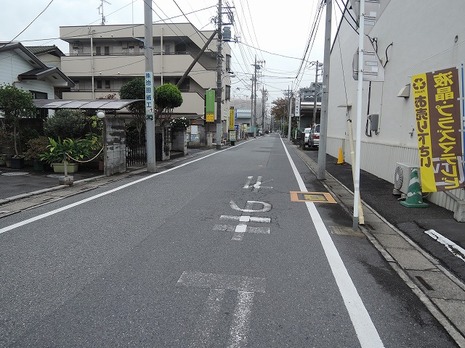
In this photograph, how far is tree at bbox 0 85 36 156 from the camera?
38.6 feet

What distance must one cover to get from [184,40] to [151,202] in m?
32.3

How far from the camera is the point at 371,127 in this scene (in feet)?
42.7

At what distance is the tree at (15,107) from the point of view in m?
11.8

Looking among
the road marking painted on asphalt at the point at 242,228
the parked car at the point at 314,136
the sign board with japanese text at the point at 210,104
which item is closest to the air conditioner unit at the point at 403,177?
the road marking painted on asphalt at the point at 242,228

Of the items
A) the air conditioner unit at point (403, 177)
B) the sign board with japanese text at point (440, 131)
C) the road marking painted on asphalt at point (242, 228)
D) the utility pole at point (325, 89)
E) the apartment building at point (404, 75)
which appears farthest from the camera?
→ the utility pole at point (325, 89)

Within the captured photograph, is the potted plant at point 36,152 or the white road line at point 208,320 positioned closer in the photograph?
the white road line at point 208,320

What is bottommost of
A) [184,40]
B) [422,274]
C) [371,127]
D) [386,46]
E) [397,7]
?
[422,274]

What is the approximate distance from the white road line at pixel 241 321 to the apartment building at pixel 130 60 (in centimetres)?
3160

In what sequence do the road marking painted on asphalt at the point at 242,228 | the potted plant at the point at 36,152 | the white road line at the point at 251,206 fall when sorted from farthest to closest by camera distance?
the potted plant at the point at 36,152, the white road line at the point at 251,206, the road marking painted on asphalt at the point at 242,228

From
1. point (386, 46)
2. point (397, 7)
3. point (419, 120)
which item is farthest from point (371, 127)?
point (419, 120)

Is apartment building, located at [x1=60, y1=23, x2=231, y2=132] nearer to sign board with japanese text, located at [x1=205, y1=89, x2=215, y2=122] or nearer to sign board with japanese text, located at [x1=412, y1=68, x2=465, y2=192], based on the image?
sign board with japanese text, located at [x1=205, y1=89, x2=215, y2=122]

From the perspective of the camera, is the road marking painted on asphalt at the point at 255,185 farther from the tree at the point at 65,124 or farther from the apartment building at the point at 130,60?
the apartment building at the point at 130,60

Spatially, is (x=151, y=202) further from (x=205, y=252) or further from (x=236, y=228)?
(x=205, y=252)

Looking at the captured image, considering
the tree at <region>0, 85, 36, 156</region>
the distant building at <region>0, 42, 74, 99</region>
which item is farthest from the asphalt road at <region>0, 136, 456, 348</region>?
the distant building at <region>0, 42, 74, 99</region>
